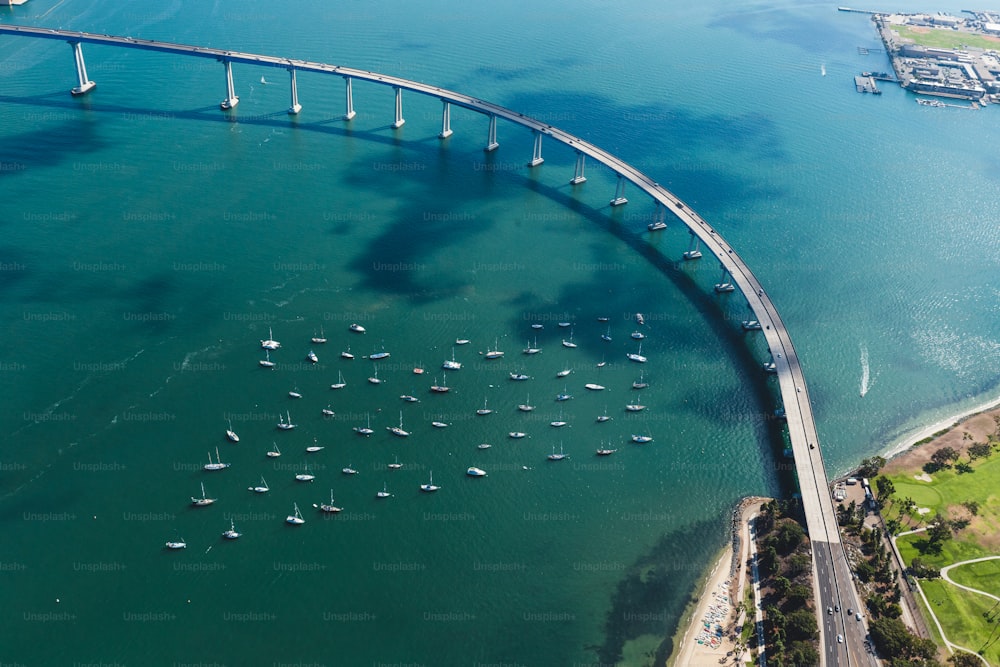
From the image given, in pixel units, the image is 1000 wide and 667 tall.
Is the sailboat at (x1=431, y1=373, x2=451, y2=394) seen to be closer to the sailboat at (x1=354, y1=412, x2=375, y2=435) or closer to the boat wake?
the sailboat at (x1=354, y1=412, x2=375, y2=435)

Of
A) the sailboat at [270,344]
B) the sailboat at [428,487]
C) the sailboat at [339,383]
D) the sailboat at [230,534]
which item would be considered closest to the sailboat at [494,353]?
the sailboat at [339,383]

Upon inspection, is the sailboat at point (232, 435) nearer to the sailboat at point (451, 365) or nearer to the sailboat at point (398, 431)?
the sailboat at point (398, 431)

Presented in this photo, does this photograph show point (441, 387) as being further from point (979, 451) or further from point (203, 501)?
point (979, 451)

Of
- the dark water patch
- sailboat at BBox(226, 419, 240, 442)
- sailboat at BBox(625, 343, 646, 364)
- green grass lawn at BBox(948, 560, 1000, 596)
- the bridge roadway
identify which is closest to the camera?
the bridge roadway

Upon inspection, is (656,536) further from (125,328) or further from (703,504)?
(125,328)

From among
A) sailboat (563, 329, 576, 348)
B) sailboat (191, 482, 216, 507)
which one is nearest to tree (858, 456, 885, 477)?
sailboat (563, 329, 576, 348)

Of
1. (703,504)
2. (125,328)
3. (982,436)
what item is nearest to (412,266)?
(125,328)
